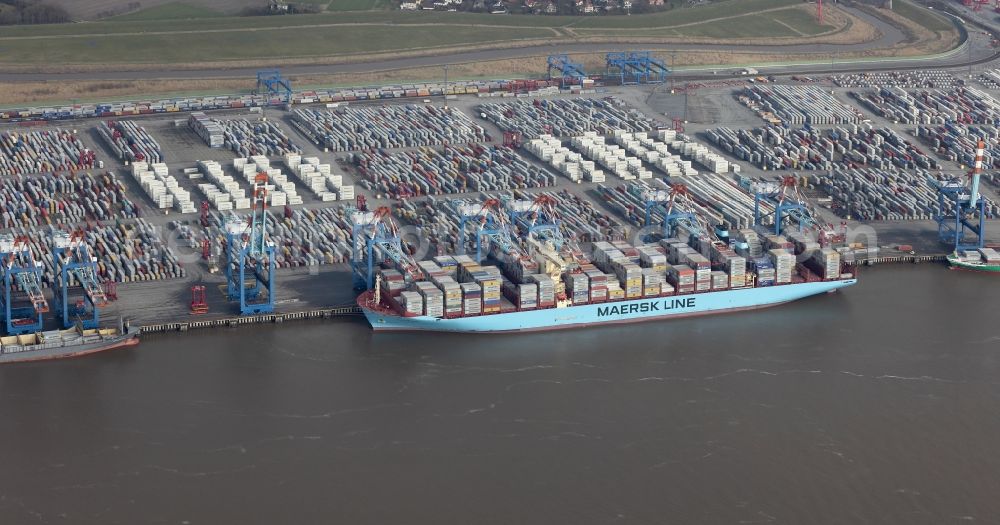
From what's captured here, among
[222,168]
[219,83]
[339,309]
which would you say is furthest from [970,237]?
[219,83]

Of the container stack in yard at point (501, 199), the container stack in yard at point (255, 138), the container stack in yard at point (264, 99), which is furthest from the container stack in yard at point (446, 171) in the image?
the container stack in yard at point (264, 99)

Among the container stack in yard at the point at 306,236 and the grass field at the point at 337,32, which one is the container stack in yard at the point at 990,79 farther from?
the container stack in yard at the point at 306,236

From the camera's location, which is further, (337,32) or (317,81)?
(337,32)

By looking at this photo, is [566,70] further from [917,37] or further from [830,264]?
[830,264]

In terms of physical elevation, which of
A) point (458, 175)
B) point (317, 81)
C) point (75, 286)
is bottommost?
point (75, 286)

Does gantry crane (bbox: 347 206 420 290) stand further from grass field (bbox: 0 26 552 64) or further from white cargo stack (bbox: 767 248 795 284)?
grass field (bbox: 0 26 552 64)

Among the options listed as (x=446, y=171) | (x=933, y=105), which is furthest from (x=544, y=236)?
(x=933, y=105)
